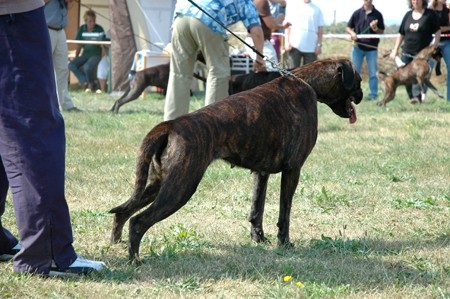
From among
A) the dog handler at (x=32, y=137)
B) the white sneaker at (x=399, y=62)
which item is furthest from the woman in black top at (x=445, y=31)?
the dog handler at (x=32, y=137)

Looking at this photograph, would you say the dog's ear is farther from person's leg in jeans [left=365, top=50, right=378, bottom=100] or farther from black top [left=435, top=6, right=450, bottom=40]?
person's leg in jeans [left=365, top=50, right=378, bottom=100]

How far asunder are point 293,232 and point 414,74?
12390mm

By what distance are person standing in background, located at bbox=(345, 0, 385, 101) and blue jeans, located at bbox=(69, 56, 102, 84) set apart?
21.4 feet

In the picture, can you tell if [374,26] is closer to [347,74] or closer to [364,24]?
[364,24]

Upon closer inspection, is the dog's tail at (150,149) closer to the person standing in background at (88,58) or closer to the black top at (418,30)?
the black top at (418,30)

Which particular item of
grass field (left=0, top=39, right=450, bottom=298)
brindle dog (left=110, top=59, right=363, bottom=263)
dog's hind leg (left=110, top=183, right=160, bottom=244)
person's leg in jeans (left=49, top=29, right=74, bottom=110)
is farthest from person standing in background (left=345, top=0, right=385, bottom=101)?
dog's hind leg (left=110, top=183, right=160, bottom=244)

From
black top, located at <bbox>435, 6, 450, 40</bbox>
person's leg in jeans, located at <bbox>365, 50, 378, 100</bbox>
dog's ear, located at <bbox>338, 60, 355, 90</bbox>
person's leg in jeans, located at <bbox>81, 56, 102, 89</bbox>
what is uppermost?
dog's ear, located at <bbox>338, 60, 355, 90</bbox>

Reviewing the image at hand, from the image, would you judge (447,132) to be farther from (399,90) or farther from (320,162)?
(399,90)

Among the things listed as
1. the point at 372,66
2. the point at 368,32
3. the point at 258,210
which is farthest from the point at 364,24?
the point at 258,210

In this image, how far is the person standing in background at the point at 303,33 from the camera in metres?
17.5

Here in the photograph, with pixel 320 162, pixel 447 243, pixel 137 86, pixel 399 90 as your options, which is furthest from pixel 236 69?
pixel 447 243

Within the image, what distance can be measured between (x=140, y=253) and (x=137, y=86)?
418 inches

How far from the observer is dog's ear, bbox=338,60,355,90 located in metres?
5.77

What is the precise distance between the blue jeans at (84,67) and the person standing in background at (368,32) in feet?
21.4
